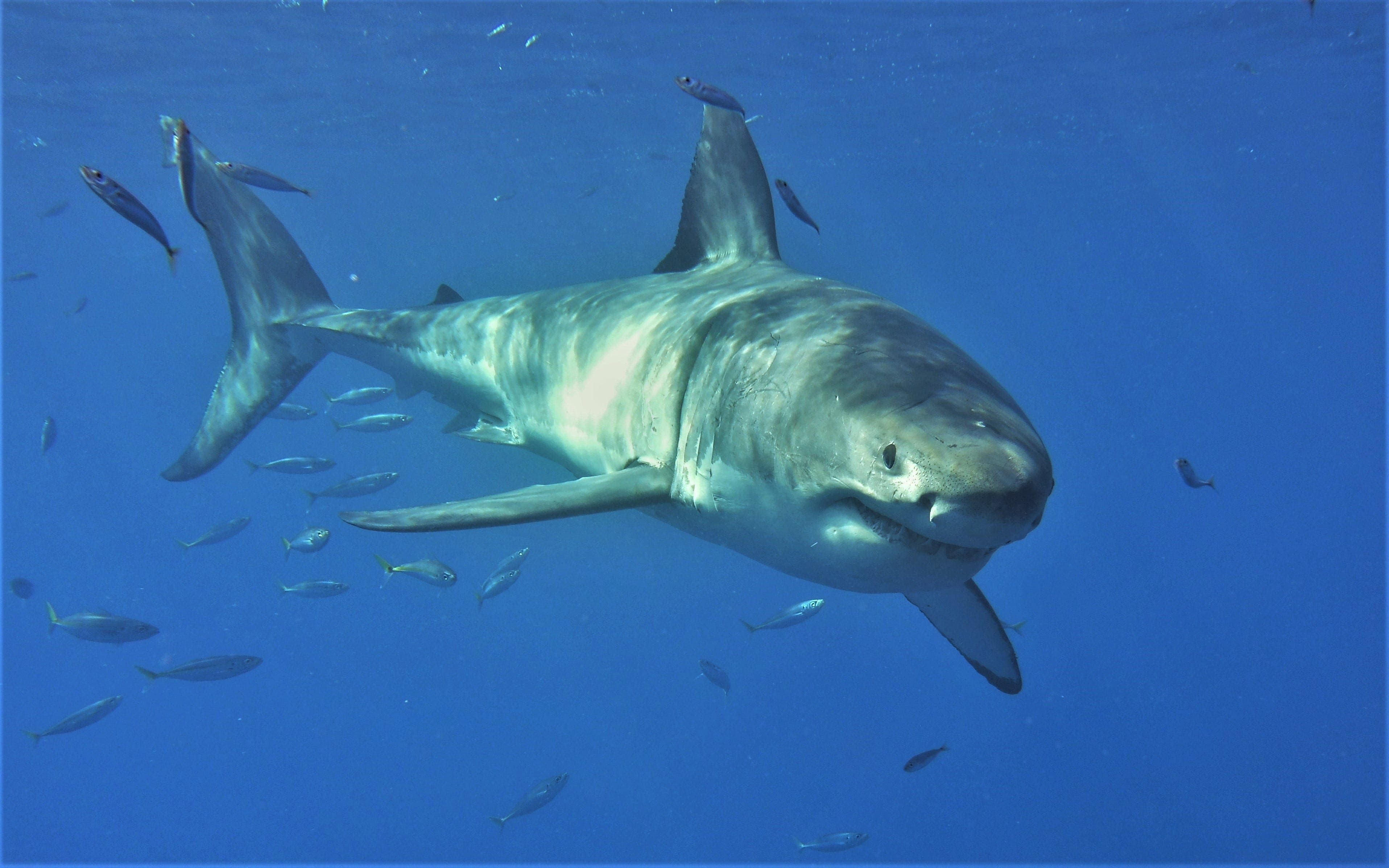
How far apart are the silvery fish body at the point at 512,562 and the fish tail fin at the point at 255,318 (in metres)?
2.85

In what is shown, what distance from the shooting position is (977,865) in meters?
23.5

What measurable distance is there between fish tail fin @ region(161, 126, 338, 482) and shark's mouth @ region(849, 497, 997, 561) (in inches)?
225

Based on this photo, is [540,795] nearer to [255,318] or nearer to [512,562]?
[512,562]

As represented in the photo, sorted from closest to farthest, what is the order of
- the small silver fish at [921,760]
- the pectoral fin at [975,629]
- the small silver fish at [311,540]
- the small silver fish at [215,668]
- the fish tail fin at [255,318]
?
the pectoral fin at [975,629]
the fish tail fin at [255,318]
the small silver fish at [215,668]
the small silver fish at [921,760]
the small silver fish at [311,540]

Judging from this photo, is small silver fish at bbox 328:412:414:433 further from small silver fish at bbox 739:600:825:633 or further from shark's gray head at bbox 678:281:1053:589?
shark's gray head at bbox 678:281:1053:589

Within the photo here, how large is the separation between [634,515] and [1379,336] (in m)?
89.3

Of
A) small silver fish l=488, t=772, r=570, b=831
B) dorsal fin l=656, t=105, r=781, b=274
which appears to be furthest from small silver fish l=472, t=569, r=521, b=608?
dorsal fin l=656, t=105, r=781, b=274

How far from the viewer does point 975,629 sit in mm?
4191

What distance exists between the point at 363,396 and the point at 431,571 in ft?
10.5

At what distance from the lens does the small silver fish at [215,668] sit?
7434 millimetres

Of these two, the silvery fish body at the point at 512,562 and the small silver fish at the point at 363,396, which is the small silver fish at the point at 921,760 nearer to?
the silvery fish body at the point at 512,562

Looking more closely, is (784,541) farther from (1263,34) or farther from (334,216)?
(334,216)

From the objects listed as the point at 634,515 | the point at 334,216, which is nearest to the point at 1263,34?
the point at 634,515

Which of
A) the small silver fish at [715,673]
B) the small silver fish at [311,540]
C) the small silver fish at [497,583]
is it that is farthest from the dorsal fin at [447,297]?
the small silver fish at [715,673]
